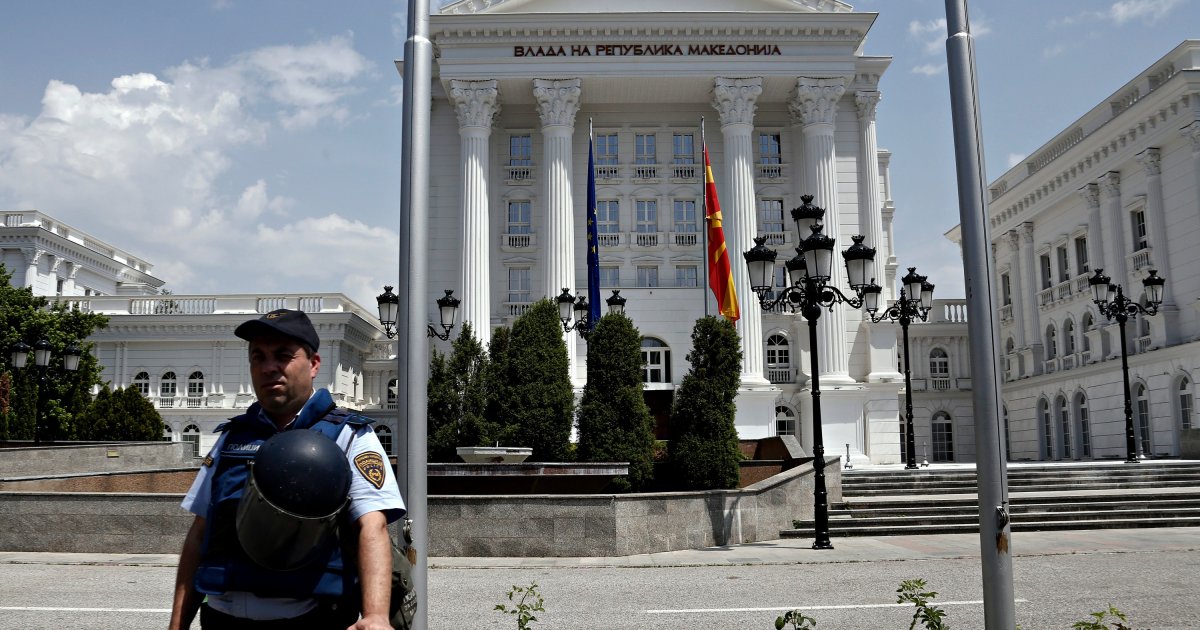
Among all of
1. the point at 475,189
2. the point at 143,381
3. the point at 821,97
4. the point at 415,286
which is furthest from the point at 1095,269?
the point at 143,381

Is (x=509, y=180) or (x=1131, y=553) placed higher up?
(x=509, y=180)

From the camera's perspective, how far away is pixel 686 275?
1735 inches

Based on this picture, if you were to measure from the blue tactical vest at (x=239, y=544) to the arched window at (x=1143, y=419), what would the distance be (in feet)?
139

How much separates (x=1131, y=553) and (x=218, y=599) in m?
15.4

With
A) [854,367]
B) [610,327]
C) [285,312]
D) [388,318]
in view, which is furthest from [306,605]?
[854,367]

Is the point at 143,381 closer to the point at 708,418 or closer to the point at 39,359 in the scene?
the point at 39,359

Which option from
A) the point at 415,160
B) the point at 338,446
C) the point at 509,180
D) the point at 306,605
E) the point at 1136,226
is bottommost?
the point at 306,605

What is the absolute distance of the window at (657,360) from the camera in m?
42.2

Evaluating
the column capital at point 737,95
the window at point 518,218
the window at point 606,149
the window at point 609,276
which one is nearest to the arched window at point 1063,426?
the column capital at point 737,95

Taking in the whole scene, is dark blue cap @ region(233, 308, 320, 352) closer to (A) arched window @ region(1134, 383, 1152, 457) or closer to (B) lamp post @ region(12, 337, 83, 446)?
(B) lamp post @ region(12, 337, 83, 446)

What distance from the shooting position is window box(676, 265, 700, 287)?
4384 centimetres

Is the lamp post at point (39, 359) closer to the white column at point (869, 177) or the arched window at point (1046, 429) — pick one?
the white column at point (869, 177)

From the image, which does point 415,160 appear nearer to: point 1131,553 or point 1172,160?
point 1131,553

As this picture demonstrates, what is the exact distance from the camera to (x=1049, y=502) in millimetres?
21344
